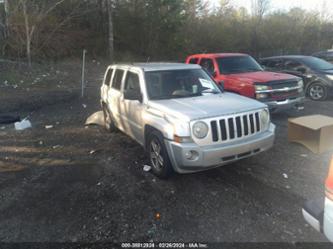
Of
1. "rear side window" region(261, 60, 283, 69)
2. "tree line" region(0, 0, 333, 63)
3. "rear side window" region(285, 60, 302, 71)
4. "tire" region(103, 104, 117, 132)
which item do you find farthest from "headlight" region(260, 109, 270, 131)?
"tree line" region(0, 0, 333, 63)

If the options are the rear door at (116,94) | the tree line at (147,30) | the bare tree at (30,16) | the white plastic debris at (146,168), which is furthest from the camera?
the tree line at (147,30)

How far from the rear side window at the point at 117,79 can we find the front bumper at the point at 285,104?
3.77m

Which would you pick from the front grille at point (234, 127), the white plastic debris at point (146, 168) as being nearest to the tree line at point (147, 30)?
the white plastic debris at point (146, 168)

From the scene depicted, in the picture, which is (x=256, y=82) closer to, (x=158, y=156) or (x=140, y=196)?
(x=158, y=156)

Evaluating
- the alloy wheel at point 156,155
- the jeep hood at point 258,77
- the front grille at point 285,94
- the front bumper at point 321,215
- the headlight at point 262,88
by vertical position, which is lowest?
the alloy wheel at point 156,155

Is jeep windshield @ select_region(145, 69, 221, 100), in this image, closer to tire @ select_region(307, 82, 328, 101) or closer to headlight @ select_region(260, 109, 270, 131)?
headlight @ select_region(260, 109, 270, 131)

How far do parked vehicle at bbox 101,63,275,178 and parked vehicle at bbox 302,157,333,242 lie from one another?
157 cm

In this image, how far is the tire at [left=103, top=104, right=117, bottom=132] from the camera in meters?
7.05

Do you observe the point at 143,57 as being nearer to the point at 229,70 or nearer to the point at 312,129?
the point at 229,70

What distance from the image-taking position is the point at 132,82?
18.4ft

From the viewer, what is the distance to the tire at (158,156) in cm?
429

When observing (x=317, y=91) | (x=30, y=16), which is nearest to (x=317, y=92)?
(x=317, y=91)

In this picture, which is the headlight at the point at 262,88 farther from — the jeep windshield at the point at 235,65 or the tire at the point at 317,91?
the tire at the point at 317,91

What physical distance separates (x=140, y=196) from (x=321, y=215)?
242cm
